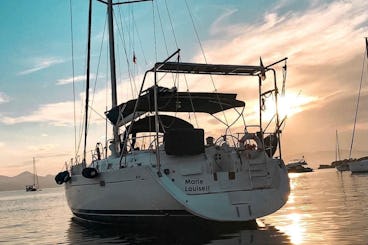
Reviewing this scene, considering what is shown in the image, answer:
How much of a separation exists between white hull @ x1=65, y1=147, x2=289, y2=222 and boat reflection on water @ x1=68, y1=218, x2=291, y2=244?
0.45m

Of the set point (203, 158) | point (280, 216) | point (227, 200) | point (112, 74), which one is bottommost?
point (280, 216)

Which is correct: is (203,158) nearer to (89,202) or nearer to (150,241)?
(150,241)

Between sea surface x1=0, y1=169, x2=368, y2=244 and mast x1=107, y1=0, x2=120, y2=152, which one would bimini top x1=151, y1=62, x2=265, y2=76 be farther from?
mast x1=107, y1=0, x2=120, y2=152

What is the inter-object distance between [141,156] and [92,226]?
15.7 ft

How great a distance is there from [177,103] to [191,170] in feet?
9.45

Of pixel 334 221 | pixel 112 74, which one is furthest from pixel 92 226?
pixel 334 221

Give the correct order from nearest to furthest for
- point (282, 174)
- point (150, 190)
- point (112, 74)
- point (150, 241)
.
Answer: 1. point (150, 241)
2. point (150, 190)
3. point (282, 174)
4. point (112, 74)

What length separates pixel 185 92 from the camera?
17312mm

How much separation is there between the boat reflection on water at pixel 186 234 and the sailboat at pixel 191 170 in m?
0.41

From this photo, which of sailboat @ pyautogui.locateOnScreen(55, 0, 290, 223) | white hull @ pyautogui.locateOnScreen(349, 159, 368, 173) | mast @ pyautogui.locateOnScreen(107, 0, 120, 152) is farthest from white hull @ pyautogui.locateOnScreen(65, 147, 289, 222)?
white hull @ pyautogui.locateOnScreen(349, 159, 368, 173)

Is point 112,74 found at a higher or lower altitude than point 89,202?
higher

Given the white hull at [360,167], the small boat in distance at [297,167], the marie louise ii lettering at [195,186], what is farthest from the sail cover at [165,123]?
the small boat in distance at [297,167]

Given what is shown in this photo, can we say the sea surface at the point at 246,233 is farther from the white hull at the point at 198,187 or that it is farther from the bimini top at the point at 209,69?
the bimini top at the point at 209,69

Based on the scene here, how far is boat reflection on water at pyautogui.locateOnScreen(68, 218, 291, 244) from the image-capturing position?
512 inches
